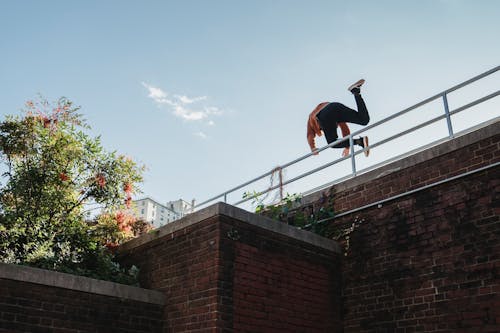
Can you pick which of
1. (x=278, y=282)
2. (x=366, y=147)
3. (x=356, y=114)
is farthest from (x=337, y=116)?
(x=278, y=282)

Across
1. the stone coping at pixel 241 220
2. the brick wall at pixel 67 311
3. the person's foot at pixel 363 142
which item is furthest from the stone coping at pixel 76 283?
the person's foot at pixel 363 142

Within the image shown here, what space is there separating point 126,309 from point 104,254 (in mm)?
2058

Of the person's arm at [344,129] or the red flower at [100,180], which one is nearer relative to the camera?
the red flower at [100,180]

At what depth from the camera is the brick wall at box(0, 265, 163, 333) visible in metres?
5.93

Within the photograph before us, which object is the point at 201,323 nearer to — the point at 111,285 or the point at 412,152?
the point at 111,285

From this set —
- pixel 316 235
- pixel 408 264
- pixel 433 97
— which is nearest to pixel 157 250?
pixel 316 235

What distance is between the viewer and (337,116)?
10.4 m

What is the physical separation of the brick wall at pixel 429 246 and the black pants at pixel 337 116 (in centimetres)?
237

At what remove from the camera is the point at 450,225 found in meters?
6.77

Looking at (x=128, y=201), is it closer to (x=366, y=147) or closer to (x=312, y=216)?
(x=312, y=216)

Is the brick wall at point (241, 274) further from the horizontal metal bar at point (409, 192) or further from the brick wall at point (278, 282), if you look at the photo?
the horizontal metal bar at point (409, 192)

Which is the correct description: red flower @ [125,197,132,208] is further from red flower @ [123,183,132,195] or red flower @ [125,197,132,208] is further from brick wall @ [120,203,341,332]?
brick wall @ [120,203,341,332]

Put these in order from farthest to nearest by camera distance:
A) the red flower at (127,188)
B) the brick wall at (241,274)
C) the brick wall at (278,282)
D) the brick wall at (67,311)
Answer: the red flower at (127,188) → the brick wall at (278,282) → the brick wall at (241,274) → the brick wall at (67,311)

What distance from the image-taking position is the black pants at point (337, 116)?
10.3 metres
